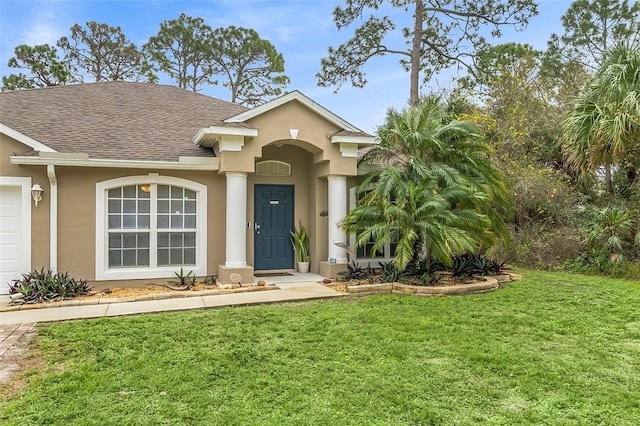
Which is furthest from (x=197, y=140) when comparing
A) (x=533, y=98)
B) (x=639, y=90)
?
(x=533, y=98)

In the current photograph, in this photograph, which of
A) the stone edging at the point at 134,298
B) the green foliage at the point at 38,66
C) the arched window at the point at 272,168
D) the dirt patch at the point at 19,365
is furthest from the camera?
the green foliage at the point at 38,66

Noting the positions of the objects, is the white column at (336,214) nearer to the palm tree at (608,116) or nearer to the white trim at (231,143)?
the white trim at (231,143)

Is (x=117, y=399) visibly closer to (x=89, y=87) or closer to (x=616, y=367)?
(x=616, y=367)

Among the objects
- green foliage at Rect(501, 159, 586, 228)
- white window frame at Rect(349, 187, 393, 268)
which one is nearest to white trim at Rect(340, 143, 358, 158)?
white window frame at Rect(349, 187, 393, 268)

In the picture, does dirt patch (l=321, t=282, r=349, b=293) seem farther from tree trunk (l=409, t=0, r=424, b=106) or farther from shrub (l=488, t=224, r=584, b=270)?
tree trunk (l=409, t=0, r=424, b=106)

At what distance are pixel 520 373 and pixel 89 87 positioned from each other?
1397cm

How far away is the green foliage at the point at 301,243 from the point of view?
37.4 feet

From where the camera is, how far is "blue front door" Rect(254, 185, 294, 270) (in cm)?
1125

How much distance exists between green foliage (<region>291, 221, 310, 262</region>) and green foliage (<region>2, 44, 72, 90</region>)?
19.0 metres

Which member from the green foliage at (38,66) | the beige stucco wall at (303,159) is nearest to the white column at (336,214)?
the beige stucco wall at (303,159)

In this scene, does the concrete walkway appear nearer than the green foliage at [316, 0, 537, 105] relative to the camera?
Yes

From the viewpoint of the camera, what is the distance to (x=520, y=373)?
189 inches

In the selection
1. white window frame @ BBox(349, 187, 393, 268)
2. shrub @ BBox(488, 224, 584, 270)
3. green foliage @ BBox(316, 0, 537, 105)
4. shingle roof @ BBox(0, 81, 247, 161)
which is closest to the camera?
shingle roof @ BBox(0, 81, 247, 161)

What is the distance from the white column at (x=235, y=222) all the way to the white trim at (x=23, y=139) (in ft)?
12.3
